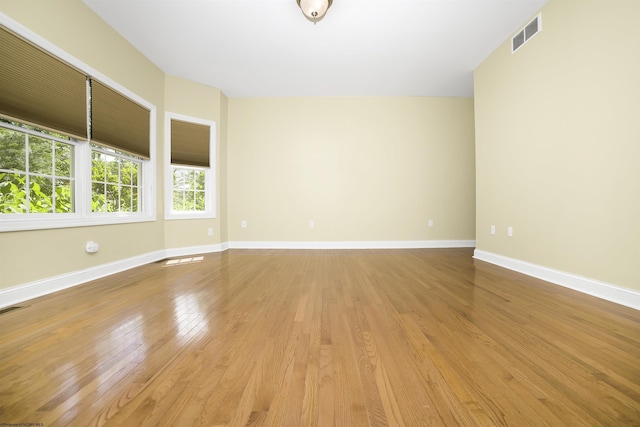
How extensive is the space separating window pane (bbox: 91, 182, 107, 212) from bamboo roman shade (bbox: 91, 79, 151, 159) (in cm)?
50

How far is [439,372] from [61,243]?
10.7 ft

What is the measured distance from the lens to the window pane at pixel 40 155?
2273 millimetres

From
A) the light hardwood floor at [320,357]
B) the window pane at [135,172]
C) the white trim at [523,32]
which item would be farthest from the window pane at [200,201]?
the white trim at [523,32]

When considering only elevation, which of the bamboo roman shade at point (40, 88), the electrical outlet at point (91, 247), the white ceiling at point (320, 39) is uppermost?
the white ceiling at point (320, 39)

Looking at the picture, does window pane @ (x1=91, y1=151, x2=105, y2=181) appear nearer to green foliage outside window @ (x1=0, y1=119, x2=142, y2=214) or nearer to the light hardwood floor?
green foliage outside window @ (x1=0, y1=119, x2=142, y2=214)

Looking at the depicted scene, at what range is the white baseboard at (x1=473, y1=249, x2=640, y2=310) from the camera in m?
1.96

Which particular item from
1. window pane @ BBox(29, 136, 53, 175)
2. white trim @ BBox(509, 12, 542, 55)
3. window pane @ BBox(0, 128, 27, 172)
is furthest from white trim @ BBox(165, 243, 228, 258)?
white trim @ BBox(509, 12, 542, 55)

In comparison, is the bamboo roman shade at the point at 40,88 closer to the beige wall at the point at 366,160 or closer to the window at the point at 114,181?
the window at the point at 114,181

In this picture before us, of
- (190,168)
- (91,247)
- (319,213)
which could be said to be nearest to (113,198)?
(91,247)

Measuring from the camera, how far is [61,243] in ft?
7.93

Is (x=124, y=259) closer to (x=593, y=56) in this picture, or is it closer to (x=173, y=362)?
(x=173, y=362)

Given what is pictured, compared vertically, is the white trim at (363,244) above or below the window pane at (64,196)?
below

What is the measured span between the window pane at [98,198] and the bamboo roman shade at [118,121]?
0.50m

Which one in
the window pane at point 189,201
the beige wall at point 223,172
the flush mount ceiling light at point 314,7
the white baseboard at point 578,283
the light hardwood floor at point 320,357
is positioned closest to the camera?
the light hardwood floor at point 320,357
